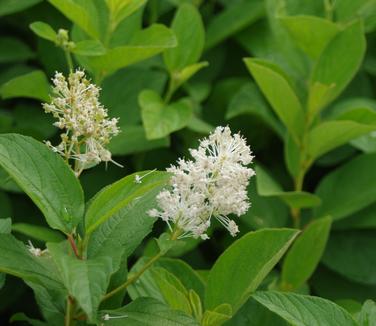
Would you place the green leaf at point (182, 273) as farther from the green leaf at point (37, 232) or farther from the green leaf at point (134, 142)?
the green leaf at point (134, 142)

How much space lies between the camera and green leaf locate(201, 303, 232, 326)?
3.80 feet

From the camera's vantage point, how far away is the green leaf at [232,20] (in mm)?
2115

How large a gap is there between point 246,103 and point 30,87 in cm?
57

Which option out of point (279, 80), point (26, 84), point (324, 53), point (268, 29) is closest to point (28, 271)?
point (26, 84)

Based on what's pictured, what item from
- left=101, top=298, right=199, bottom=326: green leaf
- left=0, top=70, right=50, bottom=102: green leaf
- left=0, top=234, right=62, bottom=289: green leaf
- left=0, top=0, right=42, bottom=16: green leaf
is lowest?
left=101, top=298, right=199, bottom=326: green leaf

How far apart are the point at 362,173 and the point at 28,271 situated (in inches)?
43.2

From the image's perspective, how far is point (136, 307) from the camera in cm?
116

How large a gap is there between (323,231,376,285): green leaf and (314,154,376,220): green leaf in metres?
0.10

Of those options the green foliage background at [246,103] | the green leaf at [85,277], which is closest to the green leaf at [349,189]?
the green foliage background at [246,103]

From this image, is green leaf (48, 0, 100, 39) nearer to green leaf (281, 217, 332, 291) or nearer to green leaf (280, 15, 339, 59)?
green leaf (280, 15, 339, 59)

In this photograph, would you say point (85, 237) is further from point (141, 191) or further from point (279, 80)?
point (279, 80)

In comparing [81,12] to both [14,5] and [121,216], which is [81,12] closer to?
[14,5]

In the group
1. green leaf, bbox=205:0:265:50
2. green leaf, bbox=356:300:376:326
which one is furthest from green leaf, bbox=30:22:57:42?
green leaf, bbox=356:300:376:326

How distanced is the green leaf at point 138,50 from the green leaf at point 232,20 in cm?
40
